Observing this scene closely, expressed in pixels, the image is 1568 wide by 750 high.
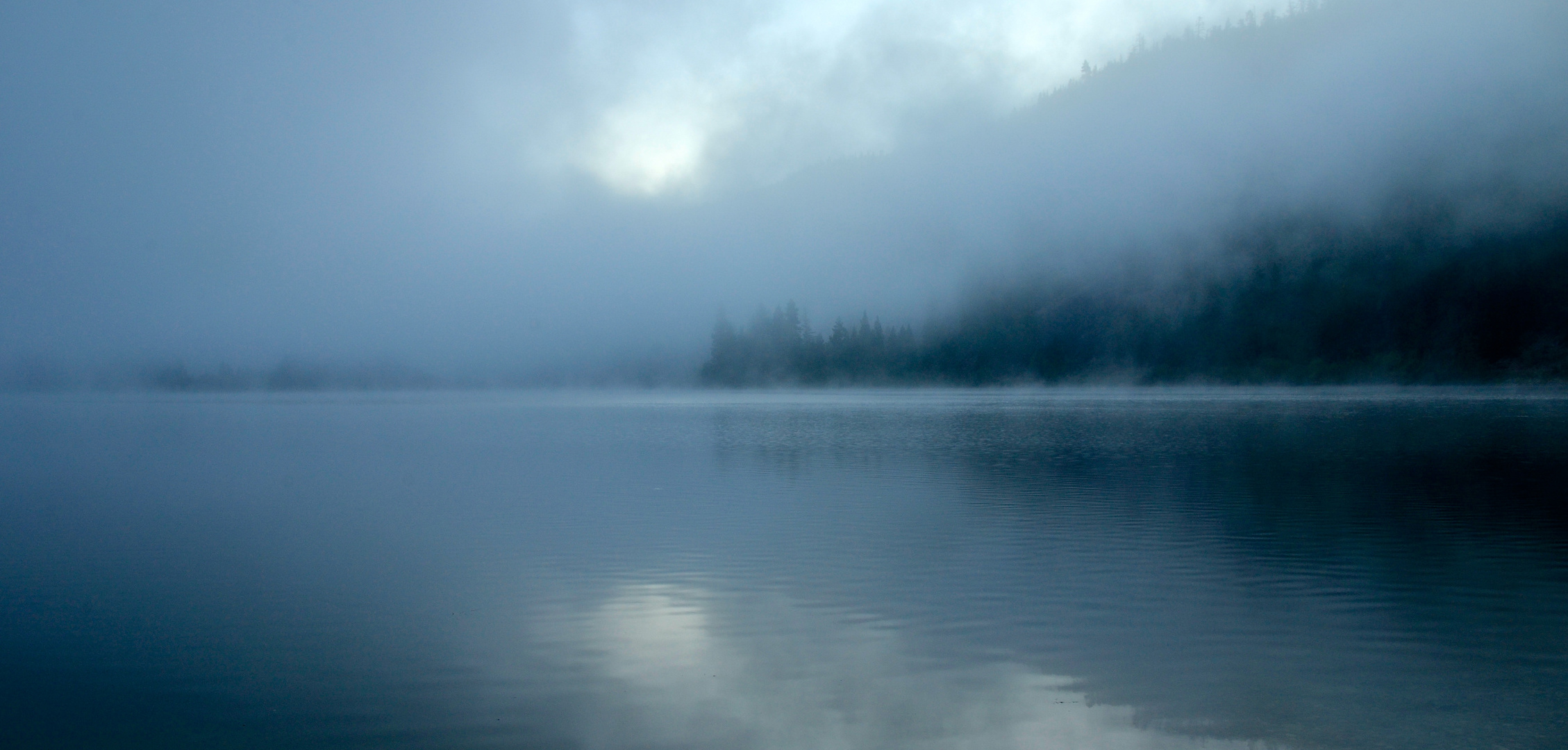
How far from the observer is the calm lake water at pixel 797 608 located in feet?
53.3

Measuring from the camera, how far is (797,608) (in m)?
23.9

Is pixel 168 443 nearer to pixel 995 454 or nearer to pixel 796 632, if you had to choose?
pixel 995 454

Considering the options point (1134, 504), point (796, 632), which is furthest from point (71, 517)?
point (1134, 504)

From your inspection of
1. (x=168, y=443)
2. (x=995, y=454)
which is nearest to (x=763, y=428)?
(x=995, y=454)

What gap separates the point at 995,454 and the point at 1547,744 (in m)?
49.7

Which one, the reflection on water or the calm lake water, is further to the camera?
the calm lake water

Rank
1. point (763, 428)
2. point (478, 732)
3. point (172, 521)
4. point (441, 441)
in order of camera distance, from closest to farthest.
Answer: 1. point (478, 732)
2. point (172, 521)
3. point (441, 441)
4. point (763, 428)

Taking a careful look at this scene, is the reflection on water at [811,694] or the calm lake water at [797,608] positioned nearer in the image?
the reflection on water at [811,694]

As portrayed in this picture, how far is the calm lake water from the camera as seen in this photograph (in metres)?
16.2

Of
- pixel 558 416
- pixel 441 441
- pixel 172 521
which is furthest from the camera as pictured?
pixel 558 416

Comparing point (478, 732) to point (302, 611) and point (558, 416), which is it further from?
point (558, 416)

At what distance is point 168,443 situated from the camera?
277 feet

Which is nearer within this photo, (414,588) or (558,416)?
(414,588)

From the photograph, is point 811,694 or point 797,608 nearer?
point 811,694
